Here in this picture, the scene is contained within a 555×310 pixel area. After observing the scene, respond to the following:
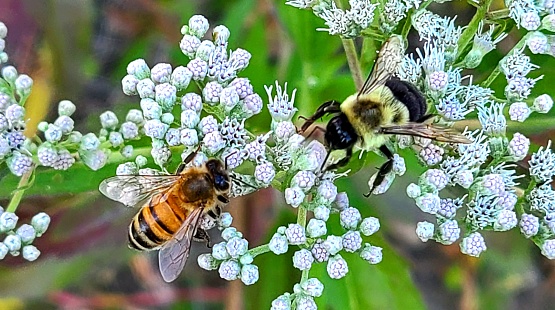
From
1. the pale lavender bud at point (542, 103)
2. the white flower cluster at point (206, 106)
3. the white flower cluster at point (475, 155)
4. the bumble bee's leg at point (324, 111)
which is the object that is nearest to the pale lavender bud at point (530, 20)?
the white flower cluster at point (475, 155)

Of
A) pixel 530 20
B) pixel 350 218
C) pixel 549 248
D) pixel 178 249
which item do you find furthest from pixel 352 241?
pixel 530 20

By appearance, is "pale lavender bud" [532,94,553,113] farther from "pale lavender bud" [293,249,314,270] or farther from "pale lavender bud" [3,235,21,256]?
"pale lavender bud" [3,235,21,256]

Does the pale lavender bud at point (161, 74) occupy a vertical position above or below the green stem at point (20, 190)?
above

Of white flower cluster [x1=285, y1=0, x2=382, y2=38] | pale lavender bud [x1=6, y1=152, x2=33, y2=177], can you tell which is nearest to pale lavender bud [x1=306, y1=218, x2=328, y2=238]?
white flower cluster [x1=285, y1=0, x2=382, y2=38]

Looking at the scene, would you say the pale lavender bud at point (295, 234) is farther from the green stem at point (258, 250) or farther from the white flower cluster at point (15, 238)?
the white flower cluster at point (15, 238)

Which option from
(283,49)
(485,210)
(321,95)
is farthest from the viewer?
(283,49)

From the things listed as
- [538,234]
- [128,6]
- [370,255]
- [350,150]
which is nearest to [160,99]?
[350,150]

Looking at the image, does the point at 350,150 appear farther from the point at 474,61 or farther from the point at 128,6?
the point at 128,6
